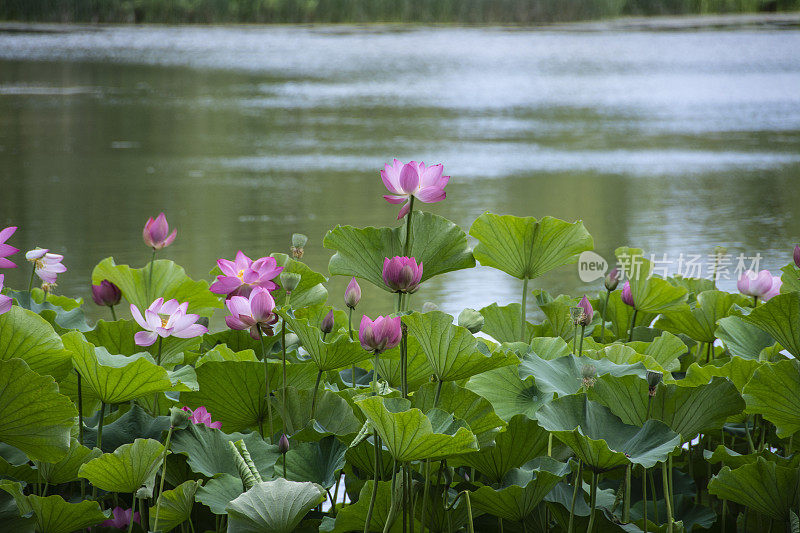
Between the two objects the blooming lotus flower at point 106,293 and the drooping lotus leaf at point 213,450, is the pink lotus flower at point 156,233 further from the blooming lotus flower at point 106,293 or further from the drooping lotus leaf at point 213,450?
the drooping lotus leaf at point 213,450

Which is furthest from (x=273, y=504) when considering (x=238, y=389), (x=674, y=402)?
(x=674, y=402)

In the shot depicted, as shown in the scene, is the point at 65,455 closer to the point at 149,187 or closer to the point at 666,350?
the point at 666,350

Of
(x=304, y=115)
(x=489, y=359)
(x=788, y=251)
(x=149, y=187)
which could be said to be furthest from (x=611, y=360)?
(x=304, y=115)

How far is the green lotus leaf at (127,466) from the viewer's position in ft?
1.79

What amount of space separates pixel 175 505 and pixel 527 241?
1.26ft

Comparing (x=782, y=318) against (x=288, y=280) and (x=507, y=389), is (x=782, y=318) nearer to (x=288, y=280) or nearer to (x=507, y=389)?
(x=507, y=389)

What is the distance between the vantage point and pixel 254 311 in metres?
0.62

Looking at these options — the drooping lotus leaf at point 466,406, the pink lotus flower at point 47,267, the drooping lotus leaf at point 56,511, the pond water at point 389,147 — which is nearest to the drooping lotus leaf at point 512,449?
the drooping lotus leaf at point 466,406

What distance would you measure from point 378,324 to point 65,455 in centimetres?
21

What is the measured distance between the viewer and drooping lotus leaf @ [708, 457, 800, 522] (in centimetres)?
59

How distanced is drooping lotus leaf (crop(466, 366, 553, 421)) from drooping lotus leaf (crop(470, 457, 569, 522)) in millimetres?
71

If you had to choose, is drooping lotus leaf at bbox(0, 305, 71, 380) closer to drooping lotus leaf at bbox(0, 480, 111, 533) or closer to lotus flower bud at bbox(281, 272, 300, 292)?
drooping lotus leaf at bbox(0, 480, 111, 533)

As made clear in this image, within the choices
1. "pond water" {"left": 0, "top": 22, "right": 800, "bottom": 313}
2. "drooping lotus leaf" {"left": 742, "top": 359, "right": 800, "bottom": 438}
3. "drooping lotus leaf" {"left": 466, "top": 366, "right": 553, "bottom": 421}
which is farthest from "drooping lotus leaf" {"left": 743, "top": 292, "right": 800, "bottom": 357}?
"pond water" {"left": 0, "top": 22, "right": 800, "bottom": 313}

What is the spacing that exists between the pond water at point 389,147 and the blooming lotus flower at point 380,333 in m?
1.58
